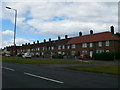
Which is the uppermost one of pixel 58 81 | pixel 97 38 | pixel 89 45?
pixel 97 38

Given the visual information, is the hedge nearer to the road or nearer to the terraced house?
the terraced house

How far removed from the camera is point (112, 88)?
760 cm

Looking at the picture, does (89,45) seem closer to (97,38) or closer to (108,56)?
(97,38)

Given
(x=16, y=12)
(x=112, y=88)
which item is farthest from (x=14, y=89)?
(x=16, y=12)

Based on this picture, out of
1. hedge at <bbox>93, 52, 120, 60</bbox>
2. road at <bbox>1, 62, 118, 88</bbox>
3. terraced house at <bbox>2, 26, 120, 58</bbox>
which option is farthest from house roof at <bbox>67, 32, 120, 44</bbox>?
road at <bbox>1, 62, 118, 88</bbox>

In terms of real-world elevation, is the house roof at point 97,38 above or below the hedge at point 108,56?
above

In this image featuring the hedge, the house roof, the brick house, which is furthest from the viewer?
the house roof

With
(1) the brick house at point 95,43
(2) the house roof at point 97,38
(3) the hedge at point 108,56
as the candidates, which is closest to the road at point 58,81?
(3) the hedge at point 108,56

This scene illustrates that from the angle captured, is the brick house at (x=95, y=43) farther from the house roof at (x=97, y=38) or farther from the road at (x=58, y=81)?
the road at (x=58, y=81)

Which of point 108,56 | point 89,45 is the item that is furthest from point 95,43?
point 108,56

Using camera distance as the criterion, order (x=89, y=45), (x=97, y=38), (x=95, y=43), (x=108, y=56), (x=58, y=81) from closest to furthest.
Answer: (x=58, y=81) < (x=108, y=56) < (x=95, y=43) < (x=97, y=38) < (x=89, y=45)

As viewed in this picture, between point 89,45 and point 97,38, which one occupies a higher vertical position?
point 97,38

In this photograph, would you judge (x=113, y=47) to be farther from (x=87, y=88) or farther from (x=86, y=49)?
(x=87, y=88)

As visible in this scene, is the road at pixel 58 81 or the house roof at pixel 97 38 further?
the house roof at pixel 97 38
